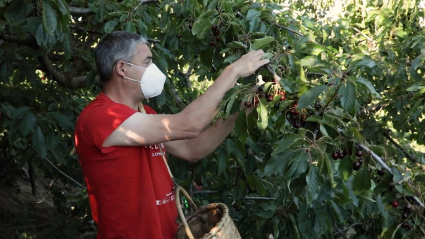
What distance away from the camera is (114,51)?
2.71 metres

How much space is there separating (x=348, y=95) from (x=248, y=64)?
0.50 m

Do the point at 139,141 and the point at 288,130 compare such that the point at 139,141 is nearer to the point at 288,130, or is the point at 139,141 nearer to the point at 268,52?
the point at 268,52

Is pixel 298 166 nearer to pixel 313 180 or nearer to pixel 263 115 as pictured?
pixel 313 180

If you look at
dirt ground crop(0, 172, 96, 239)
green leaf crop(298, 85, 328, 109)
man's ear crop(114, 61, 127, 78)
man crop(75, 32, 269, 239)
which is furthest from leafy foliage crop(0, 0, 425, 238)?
dirt ground crop(0, 172, 96, 239)

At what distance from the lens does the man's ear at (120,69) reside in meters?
2.68

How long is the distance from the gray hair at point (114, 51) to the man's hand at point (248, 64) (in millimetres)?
511

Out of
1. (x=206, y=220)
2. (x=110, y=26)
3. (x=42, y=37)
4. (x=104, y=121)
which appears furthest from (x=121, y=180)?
(x=110, y=26)

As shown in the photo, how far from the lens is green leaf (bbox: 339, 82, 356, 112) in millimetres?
2164

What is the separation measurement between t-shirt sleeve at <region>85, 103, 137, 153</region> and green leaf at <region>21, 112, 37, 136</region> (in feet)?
4.32

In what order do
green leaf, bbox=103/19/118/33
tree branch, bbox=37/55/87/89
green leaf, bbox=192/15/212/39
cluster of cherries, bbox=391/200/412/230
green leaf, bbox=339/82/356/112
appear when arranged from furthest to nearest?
tree branch, bbox=37/55/87/89 → green leaf, bbox=103/19/118/33 → green leaf, bbox=192/15/212/39 → cluster of cherries, bbox=391/200/412/230 → green leaf, bbox=339/82/356/112

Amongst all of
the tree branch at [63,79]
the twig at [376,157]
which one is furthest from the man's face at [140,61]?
the tree branch at [63,79]

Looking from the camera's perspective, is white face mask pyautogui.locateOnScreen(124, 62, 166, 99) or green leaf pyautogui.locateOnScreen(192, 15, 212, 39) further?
green leaf pyautogui.locateOnScreen(192, 15, 212, 39)

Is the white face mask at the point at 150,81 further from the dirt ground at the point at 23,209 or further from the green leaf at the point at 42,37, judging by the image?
the dirt ground at the point at 23,209

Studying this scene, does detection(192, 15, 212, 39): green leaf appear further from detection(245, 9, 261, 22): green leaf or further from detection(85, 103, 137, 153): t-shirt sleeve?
detection(85, 103, 137, 153): t-shirt sleeve
